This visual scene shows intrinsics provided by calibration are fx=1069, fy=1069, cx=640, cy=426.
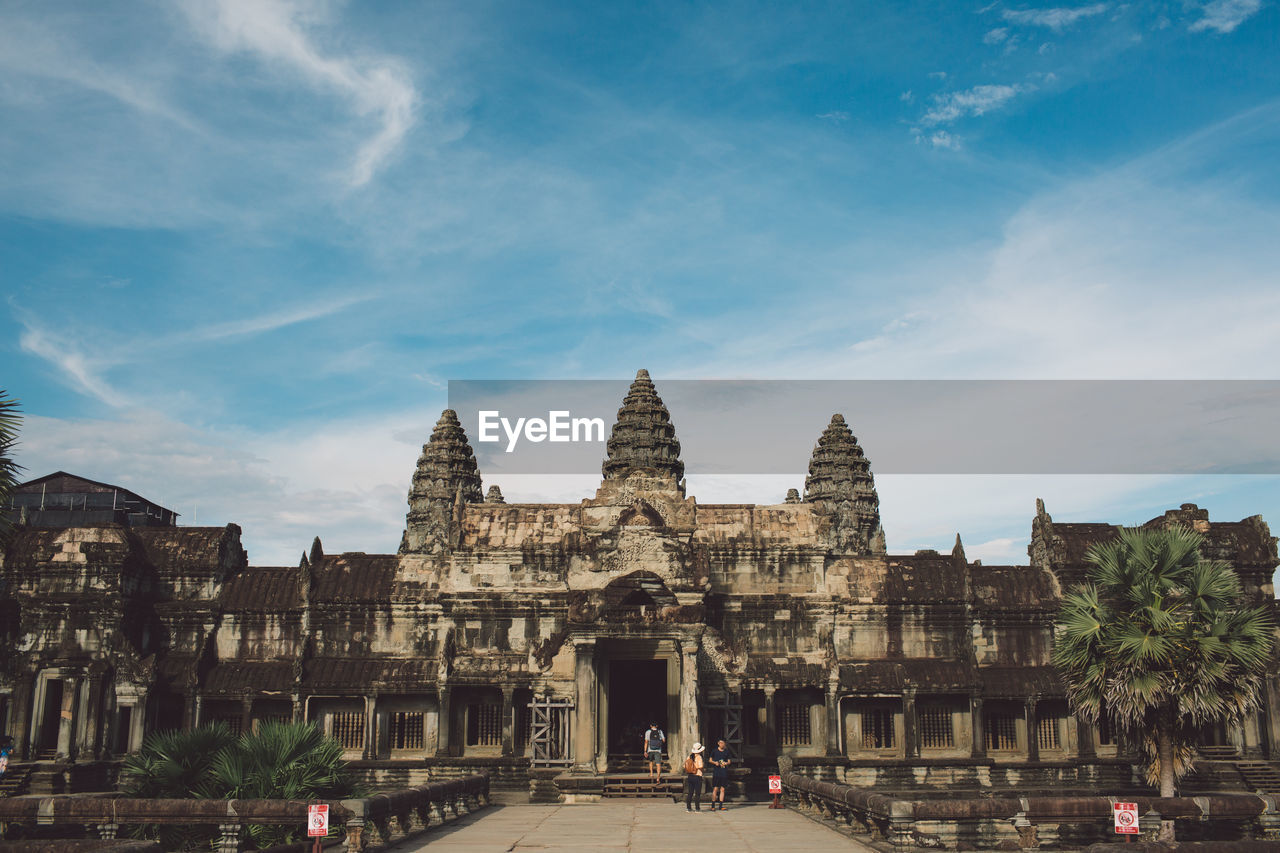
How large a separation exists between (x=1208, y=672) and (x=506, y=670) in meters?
20.8

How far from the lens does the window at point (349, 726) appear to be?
120 feet

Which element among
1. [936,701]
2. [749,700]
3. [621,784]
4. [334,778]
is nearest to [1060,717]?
[936,701]

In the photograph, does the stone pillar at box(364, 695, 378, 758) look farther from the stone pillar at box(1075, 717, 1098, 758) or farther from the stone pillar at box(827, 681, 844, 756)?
the stone pillar at box(1075, 717, 1098, 758)

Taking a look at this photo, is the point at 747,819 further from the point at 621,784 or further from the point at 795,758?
the point at 795,758

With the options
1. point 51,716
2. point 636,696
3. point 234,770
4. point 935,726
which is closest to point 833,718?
point 935,726

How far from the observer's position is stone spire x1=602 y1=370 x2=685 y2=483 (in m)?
56.6

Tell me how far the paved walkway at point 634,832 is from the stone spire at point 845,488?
4631 cm

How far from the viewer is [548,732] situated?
107 ft

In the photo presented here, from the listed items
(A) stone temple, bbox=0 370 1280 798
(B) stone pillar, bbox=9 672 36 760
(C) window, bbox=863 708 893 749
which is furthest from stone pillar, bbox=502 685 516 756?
(B) stone pillar, bbox=9 672 36 760

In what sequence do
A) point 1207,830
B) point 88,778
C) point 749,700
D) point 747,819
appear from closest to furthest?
point 1207,830
point 747,819
point 88,778
point 749,700

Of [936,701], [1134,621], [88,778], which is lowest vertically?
[88,778]

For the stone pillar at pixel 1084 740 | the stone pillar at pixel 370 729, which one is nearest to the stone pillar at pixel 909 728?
the stone pillar at pixel 1084 740

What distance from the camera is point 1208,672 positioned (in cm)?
→ 2473

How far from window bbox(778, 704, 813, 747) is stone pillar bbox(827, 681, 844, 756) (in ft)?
3.61
